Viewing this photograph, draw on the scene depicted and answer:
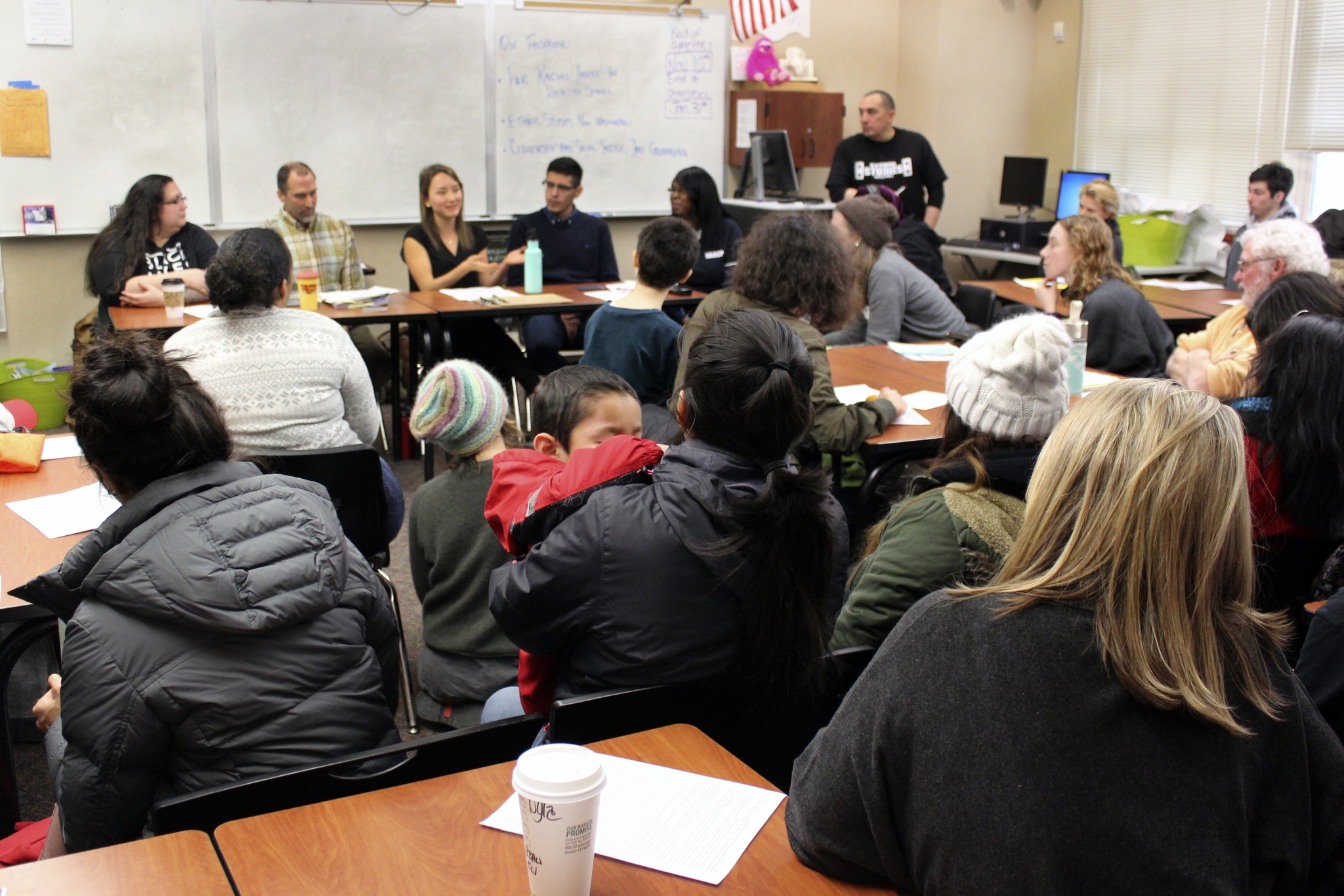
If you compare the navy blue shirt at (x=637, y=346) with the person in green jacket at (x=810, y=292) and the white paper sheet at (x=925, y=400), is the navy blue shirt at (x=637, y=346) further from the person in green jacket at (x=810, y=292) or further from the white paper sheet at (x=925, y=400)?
the white paper sheet at (x=925, y=400)

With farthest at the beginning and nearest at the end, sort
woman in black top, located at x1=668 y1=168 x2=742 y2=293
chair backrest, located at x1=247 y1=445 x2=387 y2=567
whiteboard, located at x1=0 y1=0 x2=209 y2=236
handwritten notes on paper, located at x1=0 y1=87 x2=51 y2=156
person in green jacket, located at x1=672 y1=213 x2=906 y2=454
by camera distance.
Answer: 1. woman in black top, located at x1=668 y1=168 x2=742 y2=293
2. whiteboard, located at x1=0 y1=0 x2=209 y2=236
3. handwritten notes on paper, located at x1=0 y1=87 x2=51 y2=156
4. person in green jacket, located at x1=672 y1=213 x2=906 y2=454
5. chair backrest, located at x1=247 y1=445 x2=387 y2=567

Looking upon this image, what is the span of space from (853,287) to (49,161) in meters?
4.43

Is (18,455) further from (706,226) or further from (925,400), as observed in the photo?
(706,226)

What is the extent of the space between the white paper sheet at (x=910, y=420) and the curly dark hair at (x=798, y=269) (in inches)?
13.4

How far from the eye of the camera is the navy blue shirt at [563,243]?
18.1 feet

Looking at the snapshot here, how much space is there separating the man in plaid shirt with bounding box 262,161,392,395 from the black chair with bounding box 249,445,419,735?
7.80 ft

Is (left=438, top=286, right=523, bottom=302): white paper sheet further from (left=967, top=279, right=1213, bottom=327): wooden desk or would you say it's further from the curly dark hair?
(left=967, top=279, right=1213, bottom=327): wooden desk

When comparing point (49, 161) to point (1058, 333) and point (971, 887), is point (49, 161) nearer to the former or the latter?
point (1058, 333)

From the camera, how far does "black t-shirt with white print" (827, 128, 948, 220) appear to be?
22.7 ft

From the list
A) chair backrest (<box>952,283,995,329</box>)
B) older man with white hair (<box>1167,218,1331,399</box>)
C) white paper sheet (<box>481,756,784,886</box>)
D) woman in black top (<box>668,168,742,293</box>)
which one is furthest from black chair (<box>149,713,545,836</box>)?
woman in black top (<box>668,168,742,293</box>)

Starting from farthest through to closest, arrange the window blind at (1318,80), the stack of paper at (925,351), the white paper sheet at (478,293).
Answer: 1. the window blind at (1318,80)
2. the white paper sheet at (478,293)
3. the stack of paper at (925,351)

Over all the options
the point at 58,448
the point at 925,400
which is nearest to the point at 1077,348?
the point at 925,400

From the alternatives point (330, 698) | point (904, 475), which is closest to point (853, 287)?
point (904, 475)

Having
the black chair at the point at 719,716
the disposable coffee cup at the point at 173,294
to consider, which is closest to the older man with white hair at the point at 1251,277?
the black chair at the point at 719,716
